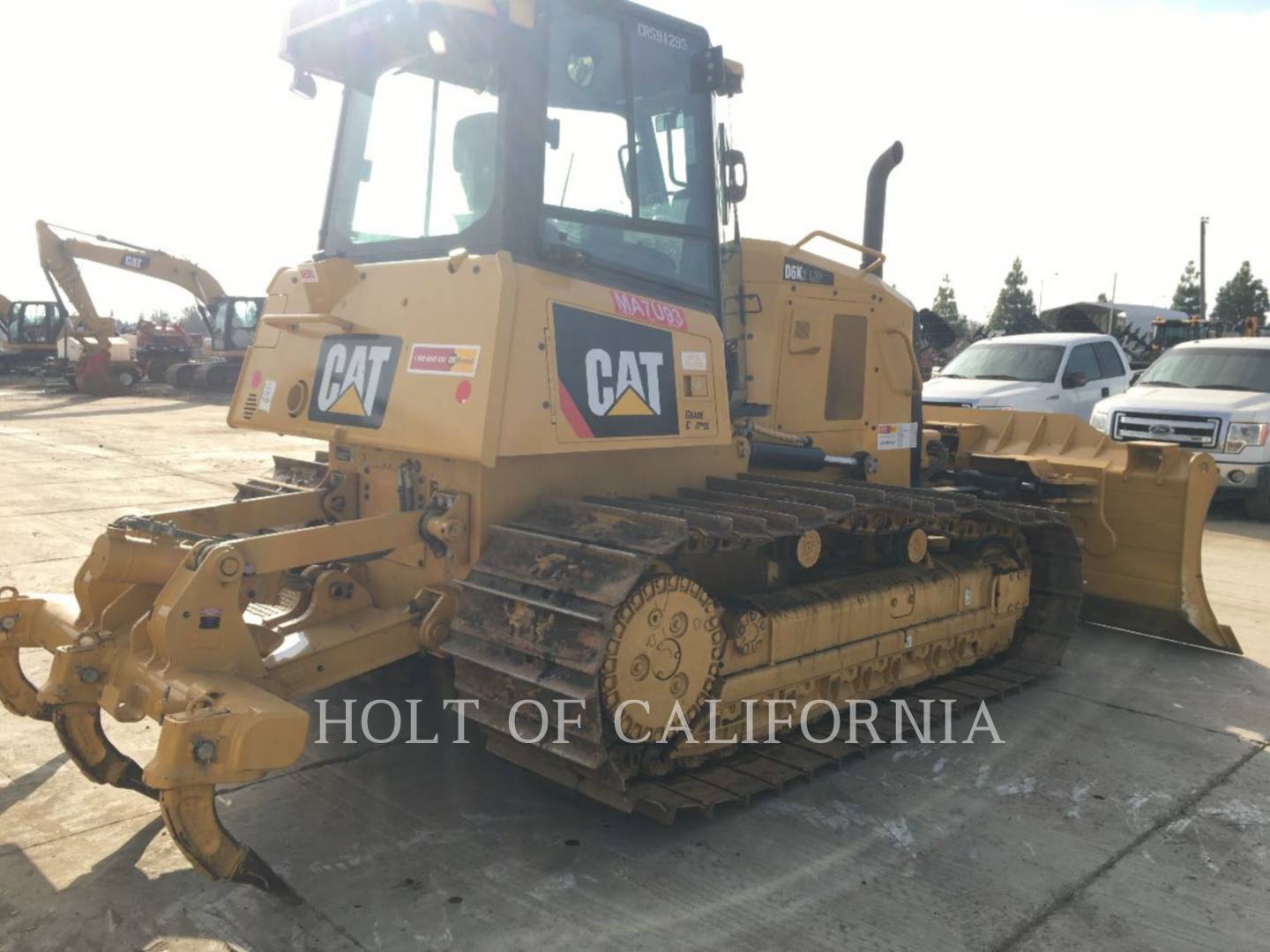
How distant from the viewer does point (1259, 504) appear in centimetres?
1165

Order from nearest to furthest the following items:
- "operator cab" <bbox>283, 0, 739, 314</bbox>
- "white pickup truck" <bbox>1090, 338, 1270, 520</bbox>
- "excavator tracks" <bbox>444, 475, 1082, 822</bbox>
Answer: "excavator tracks" <bbox>444, 475, 1082, 822</bbox>, "operator cab" <bbox>283, 0, 739, 314</bbox>, "white pickup truck" <bbox>1090, 338, 1270, 520</bbox>

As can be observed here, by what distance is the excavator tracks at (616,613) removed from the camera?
360 centimetres

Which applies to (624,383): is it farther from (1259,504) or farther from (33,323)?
(33,323)

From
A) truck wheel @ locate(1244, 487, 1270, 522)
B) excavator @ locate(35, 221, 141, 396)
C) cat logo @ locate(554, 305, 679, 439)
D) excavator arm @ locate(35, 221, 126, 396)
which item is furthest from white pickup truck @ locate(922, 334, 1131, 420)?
excavator @ locate(35, 221, 141, 396)

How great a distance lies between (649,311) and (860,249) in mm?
1911

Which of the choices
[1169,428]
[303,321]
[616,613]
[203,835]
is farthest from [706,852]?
[1169,428]

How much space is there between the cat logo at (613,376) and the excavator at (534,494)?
0.05 feet

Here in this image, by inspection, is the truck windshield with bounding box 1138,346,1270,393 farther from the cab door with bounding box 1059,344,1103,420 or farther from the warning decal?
the warning decal

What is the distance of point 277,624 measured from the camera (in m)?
4.29

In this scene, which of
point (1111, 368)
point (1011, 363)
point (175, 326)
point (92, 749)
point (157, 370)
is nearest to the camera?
point (92, 749)

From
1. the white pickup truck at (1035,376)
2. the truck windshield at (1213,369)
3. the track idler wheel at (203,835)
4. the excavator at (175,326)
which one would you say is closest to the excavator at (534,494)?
the track idler wheel at (203,835)

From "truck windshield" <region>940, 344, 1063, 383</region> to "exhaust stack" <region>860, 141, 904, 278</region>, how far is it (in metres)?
7.19

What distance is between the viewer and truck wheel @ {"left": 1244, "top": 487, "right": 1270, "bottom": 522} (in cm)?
1157

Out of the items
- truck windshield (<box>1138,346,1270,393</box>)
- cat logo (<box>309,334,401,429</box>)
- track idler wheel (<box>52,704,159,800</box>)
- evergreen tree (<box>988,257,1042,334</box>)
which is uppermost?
evergreen tree (<box>988,257,1042,334</box>)
